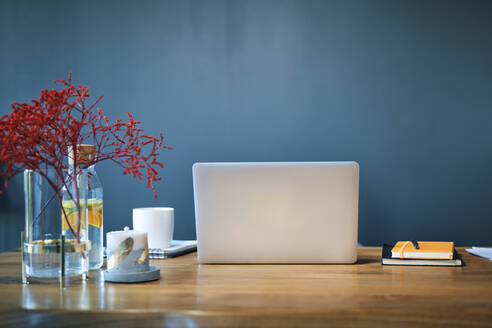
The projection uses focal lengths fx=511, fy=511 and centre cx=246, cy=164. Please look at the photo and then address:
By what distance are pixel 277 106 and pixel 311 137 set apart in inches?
10.6

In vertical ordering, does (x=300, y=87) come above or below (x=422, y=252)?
above

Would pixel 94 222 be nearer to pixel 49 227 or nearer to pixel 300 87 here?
pixel 49 227

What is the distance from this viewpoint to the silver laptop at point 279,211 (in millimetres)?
1380

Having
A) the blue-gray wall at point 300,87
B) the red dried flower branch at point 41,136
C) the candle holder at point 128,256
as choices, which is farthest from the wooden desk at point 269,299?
the blue-gray wall at point 300,87

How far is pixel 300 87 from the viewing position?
296 cm

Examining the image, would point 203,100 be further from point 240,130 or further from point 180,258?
point 180,258

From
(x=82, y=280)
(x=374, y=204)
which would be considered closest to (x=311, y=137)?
(x=374, y=204)

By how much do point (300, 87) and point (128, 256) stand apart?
1980 millimetres

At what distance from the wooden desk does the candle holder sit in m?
0.04

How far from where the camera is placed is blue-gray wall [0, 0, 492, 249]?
286 centimetres

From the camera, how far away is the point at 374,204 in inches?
115

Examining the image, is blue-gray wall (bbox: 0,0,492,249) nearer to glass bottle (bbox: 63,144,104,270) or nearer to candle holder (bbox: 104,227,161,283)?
glass bottle (bbox: 63,144,104,270)

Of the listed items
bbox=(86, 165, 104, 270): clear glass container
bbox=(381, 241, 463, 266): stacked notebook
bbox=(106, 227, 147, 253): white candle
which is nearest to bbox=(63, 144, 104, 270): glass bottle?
bbox=(86, 165, 104, 270): clear glass container

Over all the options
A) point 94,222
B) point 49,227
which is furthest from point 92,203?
point 49,227
